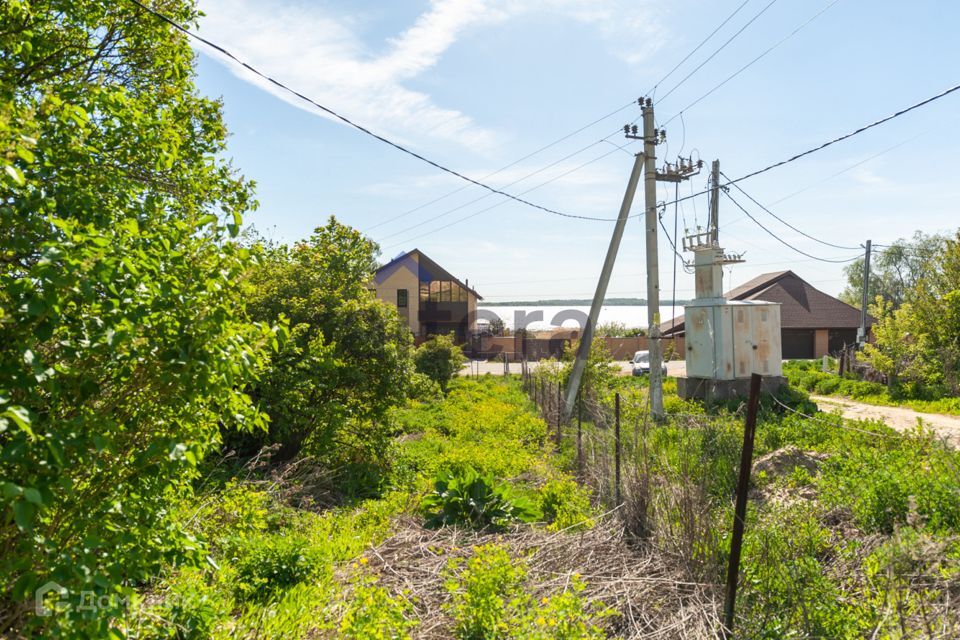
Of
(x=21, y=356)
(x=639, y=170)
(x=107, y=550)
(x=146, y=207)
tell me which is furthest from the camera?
(x=639, y=170)

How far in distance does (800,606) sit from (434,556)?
2707 millimetres

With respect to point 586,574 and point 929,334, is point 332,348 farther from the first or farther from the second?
point 929,334

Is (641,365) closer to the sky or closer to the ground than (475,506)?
closer to the sky

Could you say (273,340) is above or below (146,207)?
below

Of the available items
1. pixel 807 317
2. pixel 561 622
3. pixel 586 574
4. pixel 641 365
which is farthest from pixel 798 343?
pixel 561 622

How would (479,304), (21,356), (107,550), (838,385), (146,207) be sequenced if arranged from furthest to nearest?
(479,304) → (838,385) → (146,207) → (107,550) → (21,356)

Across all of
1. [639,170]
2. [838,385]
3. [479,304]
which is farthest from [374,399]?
[479,304]

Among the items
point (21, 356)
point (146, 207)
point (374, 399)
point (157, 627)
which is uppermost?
point (146, 207)

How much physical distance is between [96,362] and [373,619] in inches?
79.6

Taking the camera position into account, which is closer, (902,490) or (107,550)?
(107,550)

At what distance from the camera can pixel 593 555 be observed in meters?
4.65

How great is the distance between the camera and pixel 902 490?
17.2 feet

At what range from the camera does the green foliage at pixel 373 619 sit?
3226mm

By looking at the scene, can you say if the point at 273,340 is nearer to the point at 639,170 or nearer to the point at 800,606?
the point at 800,606
